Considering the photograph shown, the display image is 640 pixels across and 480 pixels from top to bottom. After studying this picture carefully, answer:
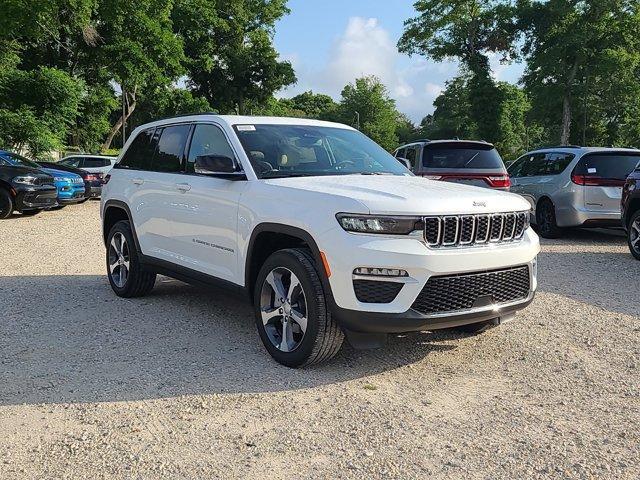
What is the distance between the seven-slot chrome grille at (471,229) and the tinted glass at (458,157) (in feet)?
22.2

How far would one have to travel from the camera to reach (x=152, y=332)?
5.38 meters

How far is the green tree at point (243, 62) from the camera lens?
46.1 metres

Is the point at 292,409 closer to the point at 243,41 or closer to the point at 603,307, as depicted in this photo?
the point at 603,307

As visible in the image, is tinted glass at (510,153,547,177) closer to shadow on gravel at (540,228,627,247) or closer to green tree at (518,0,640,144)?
shadow on gravel at (540,228,627,247)

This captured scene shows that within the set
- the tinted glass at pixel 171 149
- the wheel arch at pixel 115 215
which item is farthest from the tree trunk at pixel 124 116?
the tinted glass at pixel 171 149

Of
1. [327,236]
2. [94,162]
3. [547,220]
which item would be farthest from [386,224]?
[94,162]

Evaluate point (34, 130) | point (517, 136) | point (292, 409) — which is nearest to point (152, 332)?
point (292, 409)

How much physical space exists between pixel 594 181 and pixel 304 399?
8.20 metres

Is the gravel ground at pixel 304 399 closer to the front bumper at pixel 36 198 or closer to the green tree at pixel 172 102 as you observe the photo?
the front bumper at pixel 36 198

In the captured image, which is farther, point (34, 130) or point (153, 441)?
point (34, 130)

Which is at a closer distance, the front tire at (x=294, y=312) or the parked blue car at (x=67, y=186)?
the front tire at (x=294, y=312)

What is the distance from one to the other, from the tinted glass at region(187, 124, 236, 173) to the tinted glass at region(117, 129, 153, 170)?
0.90 meters

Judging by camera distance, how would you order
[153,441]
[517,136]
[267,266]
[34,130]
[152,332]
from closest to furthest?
[153,441] → [267,266] → [152,332] → [34,130] → [517,136]

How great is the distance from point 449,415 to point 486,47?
5047 cm
